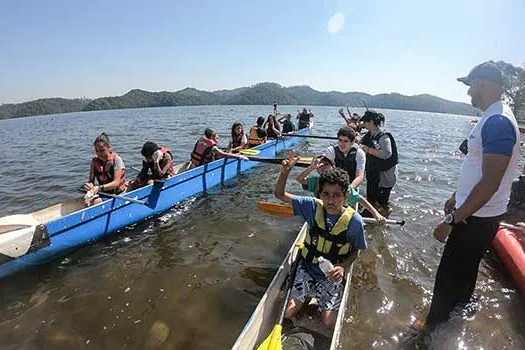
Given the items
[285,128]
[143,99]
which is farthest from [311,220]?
[143,99]

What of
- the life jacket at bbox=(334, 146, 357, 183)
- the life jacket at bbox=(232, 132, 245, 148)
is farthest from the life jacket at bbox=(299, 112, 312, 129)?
the life jacket at bbox=(334, 146, 357, 183)

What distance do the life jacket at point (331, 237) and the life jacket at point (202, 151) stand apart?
20.4ft

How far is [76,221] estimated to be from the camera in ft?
18.9

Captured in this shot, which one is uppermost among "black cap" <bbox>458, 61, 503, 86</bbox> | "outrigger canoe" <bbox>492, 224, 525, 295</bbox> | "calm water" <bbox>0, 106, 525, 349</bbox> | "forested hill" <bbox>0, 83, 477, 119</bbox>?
"forested hill" <bbox>0, 83, 477, 119</bbox>

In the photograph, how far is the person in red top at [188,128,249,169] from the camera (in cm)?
941

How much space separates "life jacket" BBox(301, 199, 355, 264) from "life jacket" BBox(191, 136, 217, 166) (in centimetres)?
623

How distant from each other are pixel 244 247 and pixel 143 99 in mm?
146093

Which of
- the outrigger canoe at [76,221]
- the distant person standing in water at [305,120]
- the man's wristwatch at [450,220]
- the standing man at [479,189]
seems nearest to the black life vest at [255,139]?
the outrigger canoe at [76,221]

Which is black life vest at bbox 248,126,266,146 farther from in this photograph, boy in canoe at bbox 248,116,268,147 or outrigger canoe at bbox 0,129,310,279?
outrigger canoe at bbox 0,129,310,279

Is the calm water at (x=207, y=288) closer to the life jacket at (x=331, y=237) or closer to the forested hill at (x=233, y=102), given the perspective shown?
the life jacket at (x=331, y=237)

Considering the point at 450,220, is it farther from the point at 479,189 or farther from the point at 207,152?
the point at 207,152

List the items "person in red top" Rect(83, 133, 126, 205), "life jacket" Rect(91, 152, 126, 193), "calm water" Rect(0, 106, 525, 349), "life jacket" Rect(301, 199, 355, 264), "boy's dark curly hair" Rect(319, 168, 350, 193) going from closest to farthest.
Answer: "boy's dark curly hair" Rect(319, 168, 350, 193), "life jacket" Rect(301, 199, 355, 264), "calm water" Rect(0, 106, 525, 349), "person in red top" Rect(83, 133, 126, 205), "life jacket" Rect(91, 152, 126, 193)

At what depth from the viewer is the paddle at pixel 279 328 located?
2846 mm

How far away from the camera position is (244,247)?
6.40 m
